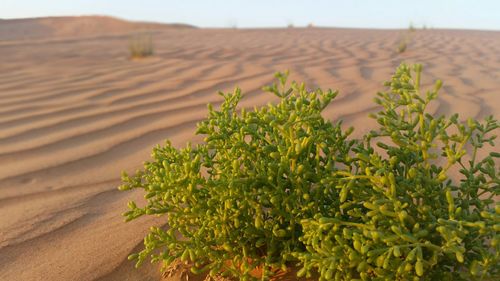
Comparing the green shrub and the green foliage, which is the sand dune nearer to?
the green shrub

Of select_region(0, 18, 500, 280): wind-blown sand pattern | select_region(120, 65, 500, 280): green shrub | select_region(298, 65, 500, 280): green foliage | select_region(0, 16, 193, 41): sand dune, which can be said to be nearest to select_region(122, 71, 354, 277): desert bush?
select_region(120, 65, 500, 280): green shrub

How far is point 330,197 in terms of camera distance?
1403mm

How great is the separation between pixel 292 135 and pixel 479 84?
353 centimetres

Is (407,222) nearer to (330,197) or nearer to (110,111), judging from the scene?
(330,197)

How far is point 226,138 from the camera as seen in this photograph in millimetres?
1407

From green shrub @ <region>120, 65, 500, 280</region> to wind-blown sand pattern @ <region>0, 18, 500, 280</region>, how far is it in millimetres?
427

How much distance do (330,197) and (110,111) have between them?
243cm

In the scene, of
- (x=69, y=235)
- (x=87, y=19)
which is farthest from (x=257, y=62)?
(x=87, y=19)

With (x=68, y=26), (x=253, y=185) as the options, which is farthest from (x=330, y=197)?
(x=68, y=26)

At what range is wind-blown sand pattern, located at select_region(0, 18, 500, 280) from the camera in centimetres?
185

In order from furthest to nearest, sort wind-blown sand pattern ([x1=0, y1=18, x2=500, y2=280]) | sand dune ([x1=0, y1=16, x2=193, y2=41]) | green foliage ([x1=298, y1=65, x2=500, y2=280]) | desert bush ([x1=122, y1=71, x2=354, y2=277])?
1. sand dune ([x1=0, y1=16, x2=193, y2=41])
2. wind-blown sand pattern ([x1=0, y1=18, x2=500, y2=280])
3. desert bush ([x1=122, y1=71, x2=354, y2=277])
4. green foliage ([x1=298, y1=65, x2=500, y2=280])

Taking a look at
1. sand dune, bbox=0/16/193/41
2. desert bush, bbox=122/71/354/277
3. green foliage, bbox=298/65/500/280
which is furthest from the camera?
sand dune, bbox=0/16/193/41

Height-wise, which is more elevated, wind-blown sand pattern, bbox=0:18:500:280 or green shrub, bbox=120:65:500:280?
green shrub, bbox=120:65:500:280

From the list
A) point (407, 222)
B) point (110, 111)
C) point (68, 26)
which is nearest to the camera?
point (407, 222)
